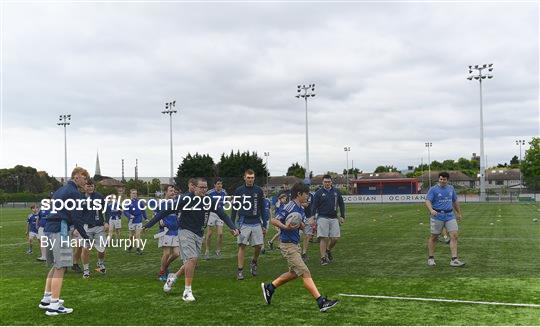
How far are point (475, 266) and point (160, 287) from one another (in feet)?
21.1

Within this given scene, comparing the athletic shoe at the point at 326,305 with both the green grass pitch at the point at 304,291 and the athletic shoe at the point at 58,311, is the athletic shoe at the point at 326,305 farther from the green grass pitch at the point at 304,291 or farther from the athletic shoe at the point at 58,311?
the athletic shoe at the point at 58,311

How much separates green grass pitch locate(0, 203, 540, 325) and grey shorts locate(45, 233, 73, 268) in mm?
733

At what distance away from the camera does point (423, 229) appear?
19.9m

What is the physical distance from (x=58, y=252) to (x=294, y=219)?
3350 mm

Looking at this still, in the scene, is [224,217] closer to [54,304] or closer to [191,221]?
[191,221]

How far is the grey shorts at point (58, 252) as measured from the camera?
6.95 m

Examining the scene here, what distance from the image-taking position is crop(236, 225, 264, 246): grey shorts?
32.3 ft

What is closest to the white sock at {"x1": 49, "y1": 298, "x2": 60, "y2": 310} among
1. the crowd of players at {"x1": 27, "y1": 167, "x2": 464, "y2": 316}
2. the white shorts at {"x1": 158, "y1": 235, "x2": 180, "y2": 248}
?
the crowd of players at {"x1": 27, "y1": 167, "x2": 464, "y2": 316}

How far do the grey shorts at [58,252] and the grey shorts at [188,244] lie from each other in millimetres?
1664

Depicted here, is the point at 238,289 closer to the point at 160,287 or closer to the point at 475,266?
the point at 160,287

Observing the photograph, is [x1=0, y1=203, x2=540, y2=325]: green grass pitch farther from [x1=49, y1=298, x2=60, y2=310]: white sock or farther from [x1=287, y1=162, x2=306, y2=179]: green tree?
[x1=287, y1=162, x2=306, y2=179]: green tree

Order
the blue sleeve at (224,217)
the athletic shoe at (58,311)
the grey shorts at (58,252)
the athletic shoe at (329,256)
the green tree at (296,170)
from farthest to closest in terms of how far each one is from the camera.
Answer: the green tree at (296,170), the athletic shoe at (329,256), the blue sleeve at (224,217), the grey shorts at (58,252), the athletic shoe at (58,311)

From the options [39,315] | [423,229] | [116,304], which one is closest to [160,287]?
[116,304]

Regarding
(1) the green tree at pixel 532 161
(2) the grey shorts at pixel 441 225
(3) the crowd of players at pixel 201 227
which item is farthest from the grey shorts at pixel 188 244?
(1) the green tree at pixel 532 161
